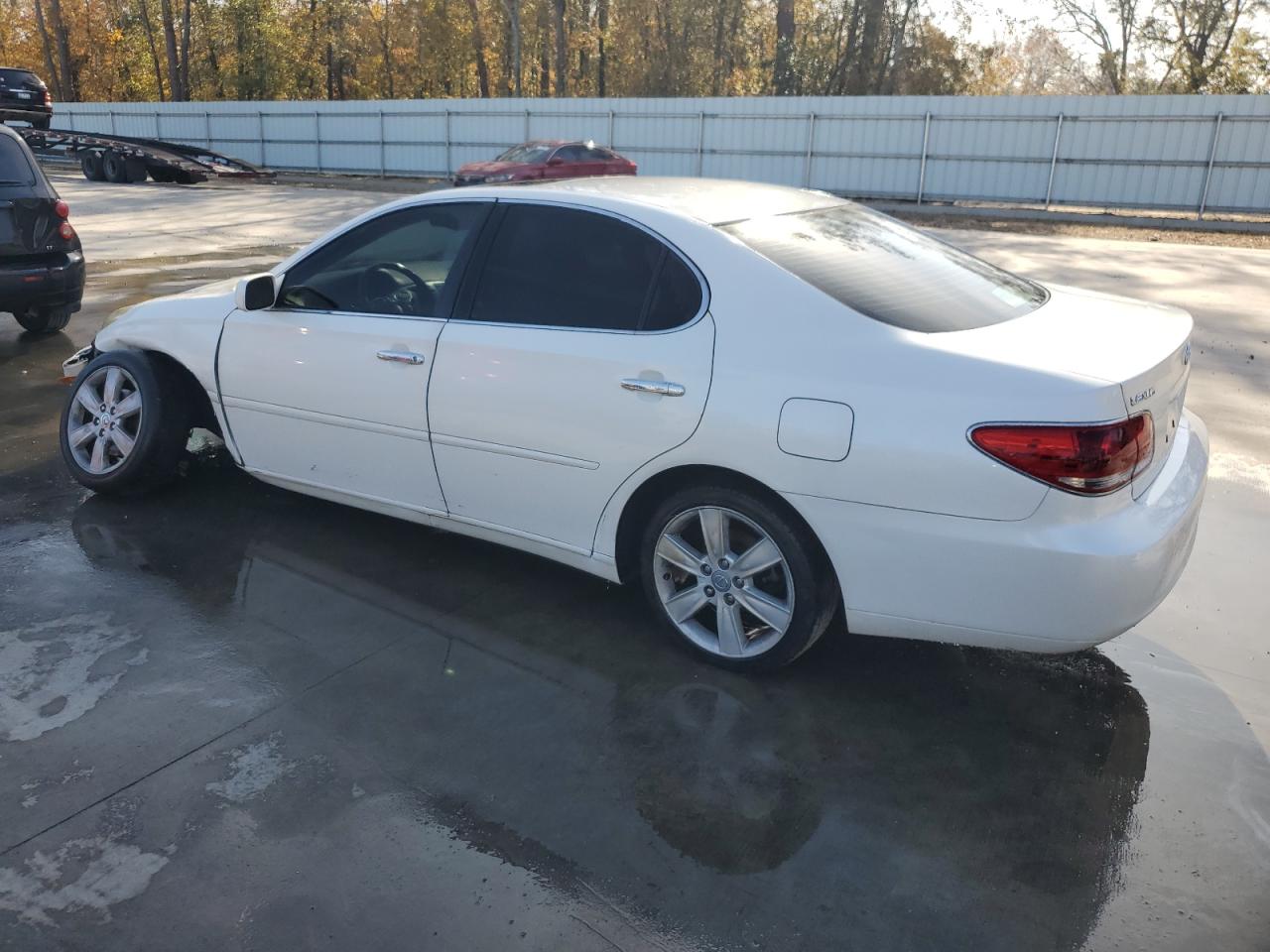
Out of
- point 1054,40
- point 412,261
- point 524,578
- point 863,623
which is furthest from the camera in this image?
point 1054,40

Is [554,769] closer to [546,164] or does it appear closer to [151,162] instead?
[546,164]

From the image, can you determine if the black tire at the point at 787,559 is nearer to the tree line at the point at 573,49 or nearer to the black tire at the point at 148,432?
the black tire at the point at 148,432

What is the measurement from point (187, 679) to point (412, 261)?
208 centimetres

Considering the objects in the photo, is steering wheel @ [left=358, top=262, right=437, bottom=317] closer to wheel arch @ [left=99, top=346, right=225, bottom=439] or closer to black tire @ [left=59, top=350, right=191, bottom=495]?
wheel arch @ [left=99, top=346, right=225, bottom=439]

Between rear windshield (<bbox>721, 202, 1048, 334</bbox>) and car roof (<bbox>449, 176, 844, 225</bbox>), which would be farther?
car roof (<bbox>449, 176, 844, 225</bbox>)

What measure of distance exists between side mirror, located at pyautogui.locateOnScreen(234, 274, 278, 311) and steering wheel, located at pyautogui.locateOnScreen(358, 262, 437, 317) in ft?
1.28

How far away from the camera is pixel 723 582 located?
3557mm

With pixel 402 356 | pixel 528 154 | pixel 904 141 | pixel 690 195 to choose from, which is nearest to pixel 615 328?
pixel 690 195

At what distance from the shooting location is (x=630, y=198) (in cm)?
387

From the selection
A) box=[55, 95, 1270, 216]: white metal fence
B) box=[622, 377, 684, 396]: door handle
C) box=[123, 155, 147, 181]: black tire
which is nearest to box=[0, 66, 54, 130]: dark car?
box=[123, 155, 147, 181]: black tire

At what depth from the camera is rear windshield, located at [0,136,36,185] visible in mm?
7766

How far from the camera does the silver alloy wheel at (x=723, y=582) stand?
11.4 feet

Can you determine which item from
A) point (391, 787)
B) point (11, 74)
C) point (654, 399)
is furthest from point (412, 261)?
point (11, 74)

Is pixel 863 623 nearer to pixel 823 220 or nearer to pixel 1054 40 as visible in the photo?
pixel 823 220
